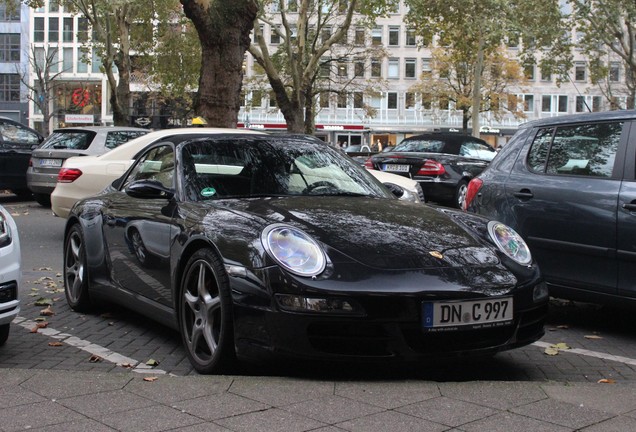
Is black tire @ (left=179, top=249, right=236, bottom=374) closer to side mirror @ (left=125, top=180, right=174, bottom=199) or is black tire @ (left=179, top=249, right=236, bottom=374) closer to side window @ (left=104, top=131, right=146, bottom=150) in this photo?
side mirror @ (left=125, top=180, right=174, bottom=199)

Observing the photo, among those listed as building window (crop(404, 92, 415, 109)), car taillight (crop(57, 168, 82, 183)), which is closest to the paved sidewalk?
car taillight (crop(57, 168, 82, 183))

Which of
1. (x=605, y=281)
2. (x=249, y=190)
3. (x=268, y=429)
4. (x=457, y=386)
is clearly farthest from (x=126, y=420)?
(x=605, y=281)

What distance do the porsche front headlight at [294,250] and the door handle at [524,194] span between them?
8.47 ft

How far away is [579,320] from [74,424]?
4.34 meters

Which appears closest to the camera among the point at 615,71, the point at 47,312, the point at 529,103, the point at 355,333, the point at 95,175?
the point at 355,333

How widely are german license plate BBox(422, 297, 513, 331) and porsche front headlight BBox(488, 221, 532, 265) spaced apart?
45cm

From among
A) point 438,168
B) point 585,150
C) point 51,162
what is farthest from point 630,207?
point 51,162

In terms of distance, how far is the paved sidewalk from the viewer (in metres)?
3.12

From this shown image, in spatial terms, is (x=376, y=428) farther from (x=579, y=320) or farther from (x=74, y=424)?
(x=579, y=320)

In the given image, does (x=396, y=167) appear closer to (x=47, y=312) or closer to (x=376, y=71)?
(x=47, y=312)

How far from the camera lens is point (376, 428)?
121 inches

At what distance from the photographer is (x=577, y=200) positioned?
555 cm

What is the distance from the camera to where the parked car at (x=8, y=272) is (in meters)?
4.32

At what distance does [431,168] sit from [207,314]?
11222 millimetres
